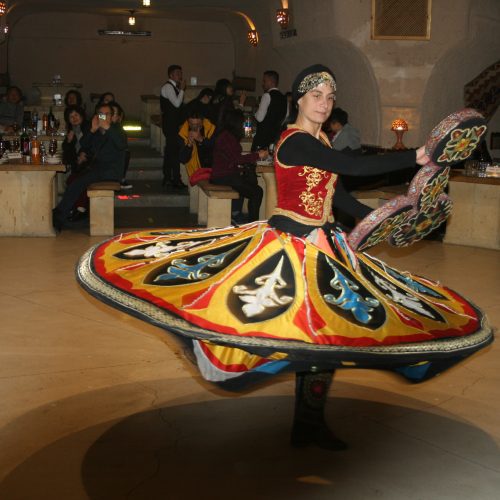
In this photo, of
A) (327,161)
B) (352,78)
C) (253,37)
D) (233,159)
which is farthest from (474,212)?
(253,37)

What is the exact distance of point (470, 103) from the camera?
43.1 ft

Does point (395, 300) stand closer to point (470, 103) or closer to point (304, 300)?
point (304, 300)

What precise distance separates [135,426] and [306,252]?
1.30m

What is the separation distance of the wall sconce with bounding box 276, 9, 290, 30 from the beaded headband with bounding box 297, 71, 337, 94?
11273mm

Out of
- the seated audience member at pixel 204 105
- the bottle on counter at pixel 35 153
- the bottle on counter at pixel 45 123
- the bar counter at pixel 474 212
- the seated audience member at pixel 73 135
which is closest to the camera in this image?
the bar counter at pixel 474 212

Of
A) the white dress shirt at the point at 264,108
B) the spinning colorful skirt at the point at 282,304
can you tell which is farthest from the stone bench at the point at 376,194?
the spinning colorful skirt at the point at 282,304

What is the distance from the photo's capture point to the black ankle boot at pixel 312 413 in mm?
4098

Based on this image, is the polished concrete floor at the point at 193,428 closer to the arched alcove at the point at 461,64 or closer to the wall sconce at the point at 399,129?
the wall sconce at the point at 399,129

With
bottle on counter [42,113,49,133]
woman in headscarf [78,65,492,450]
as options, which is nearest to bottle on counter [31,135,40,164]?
bottle on counter [42,113,49,133]

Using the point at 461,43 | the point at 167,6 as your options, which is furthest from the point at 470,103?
the point at 167,6

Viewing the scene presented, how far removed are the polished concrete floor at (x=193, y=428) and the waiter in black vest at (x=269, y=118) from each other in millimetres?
6006

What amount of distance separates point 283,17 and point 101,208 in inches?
259

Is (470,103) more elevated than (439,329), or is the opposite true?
(470,103)

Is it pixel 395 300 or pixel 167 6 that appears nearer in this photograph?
pixel 395 300
